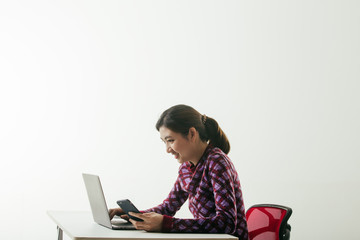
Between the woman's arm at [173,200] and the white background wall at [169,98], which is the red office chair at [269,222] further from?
the white background wall at [169,98]

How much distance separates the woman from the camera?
1.71 m

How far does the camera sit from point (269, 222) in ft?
6.80

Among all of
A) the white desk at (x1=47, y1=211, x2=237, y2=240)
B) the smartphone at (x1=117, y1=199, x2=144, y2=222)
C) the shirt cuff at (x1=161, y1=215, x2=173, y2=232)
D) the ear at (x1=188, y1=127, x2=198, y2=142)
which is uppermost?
the ear at (x1=188, y1=127, x2=198, y2=142)

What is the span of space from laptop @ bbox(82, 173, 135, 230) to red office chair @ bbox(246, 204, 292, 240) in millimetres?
607

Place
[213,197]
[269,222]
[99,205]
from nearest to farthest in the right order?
[99,205] → [213,197] → [269,222]

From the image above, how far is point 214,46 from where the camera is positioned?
417 cm

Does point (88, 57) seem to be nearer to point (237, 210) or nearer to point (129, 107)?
point (129, 107)

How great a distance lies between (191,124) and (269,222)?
22.9 inches

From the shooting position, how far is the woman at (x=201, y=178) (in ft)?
5.62

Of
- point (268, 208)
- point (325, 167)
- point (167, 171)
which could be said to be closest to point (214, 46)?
point (167, 171)

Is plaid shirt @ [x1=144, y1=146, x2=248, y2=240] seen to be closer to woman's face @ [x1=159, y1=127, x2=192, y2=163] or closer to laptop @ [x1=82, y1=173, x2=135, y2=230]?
woman's face @ [x1=159, y1=127, x2=192, y2=163]

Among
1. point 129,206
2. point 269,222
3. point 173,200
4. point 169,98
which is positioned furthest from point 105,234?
point 169,98

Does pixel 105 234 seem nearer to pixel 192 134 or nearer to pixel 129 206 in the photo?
pixel 129 206

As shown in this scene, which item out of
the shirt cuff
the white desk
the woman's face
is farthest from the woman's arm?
the shirt cuff
